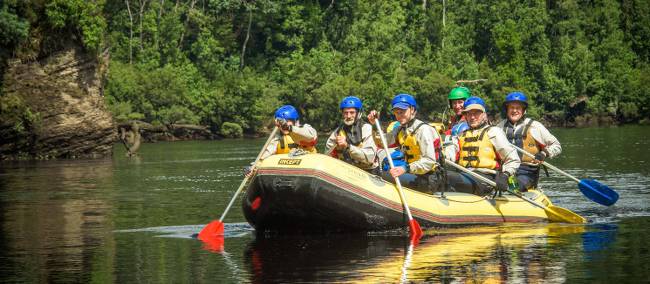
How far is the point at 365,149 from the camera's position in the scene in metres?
17.1

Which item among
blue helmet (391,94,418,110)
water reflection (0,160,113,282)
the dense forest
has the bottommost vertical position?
water reflection (0,160,113,282)

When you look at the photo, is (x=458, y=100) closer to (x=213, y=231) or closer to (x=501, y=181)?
(x=501, y=181)

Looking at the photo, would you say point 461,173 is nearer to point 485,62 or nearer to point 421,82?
point 421,82

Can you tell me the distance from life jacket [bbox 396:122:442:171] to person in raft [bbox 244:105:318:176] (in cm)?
126

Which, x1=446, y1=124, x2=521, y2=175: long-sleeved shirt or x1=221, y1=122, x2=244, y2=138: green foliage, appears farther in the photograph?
x1=221, y1=122, x2=244, y2=138: green foliage

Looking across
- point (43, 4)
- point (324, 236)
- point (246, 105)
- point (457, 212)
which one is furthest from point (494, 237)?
point (246, 105)

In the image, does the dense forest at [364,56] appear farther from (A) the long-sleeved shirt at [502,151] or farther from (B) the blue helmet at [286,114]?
(B) the blue helmet at [286,114]

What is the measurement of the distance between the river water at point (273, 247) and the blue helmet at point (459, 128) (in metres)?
2.16

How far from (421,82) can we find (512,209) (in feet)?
185

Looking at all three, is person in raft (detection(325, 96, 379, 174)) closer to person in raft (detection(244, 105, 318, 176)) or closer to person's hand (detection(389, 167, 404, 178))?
person in raft (detection(244, 105, 318, 176))

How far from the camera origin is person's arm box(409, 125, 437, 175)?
17.1 meters

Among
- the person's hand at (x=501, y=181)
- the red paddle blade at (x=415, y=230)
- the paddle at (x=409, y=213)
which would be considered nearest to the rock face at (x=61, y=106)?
the person's hand at (x=501, y=181)

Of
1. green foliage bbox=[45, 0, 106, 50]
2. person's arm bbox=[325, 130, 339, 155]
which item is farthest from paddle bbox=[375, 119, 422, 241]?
green foliage bbox=[45, 0, 106, 50]

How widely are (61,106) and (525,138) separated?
26240 millimetres
